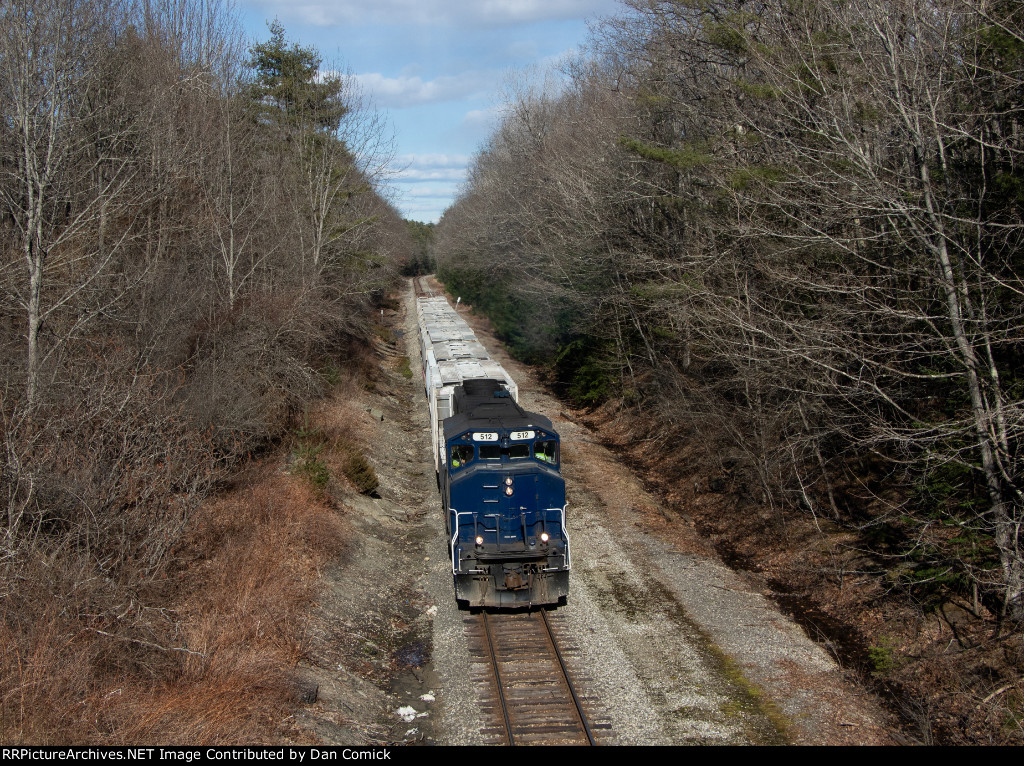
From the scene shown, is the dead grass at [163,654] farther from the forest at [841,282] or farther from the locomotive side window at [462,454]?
the forest at [841,282]

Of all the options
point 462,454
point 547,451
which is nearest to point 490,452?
point 462,454

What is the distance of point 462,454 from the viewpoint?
13070 millimetres

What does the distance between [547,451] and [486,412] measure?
1.63m

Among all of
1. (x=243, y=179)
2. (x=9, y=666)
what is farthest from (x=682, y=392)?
(x=9, y=666)

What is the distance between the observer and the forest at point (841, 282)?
36.7ft

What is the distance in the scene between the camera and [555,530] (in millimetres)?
12820

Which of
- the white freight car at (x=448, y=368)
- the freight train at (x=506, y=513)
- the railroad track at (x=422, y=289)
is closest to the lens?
the freight train at (x=506, y=513)

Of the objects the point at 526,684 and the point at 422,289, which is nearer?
the point at 526,684

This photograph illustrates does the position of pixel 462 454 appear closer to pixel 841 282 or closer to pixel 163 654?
pixel 163 654

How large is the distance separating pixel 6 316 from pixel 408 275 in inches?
3984

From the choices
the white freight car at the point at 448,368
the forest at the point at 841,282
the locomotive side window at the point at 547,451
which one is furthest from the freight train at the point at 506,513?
the forest at the point at 841,282

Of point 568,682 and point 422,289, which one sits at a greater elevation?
point 422,289

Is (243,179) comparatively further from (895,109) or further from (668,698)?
(668,698)

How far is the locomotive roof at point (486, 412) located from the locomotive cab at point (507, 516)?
0.09m
